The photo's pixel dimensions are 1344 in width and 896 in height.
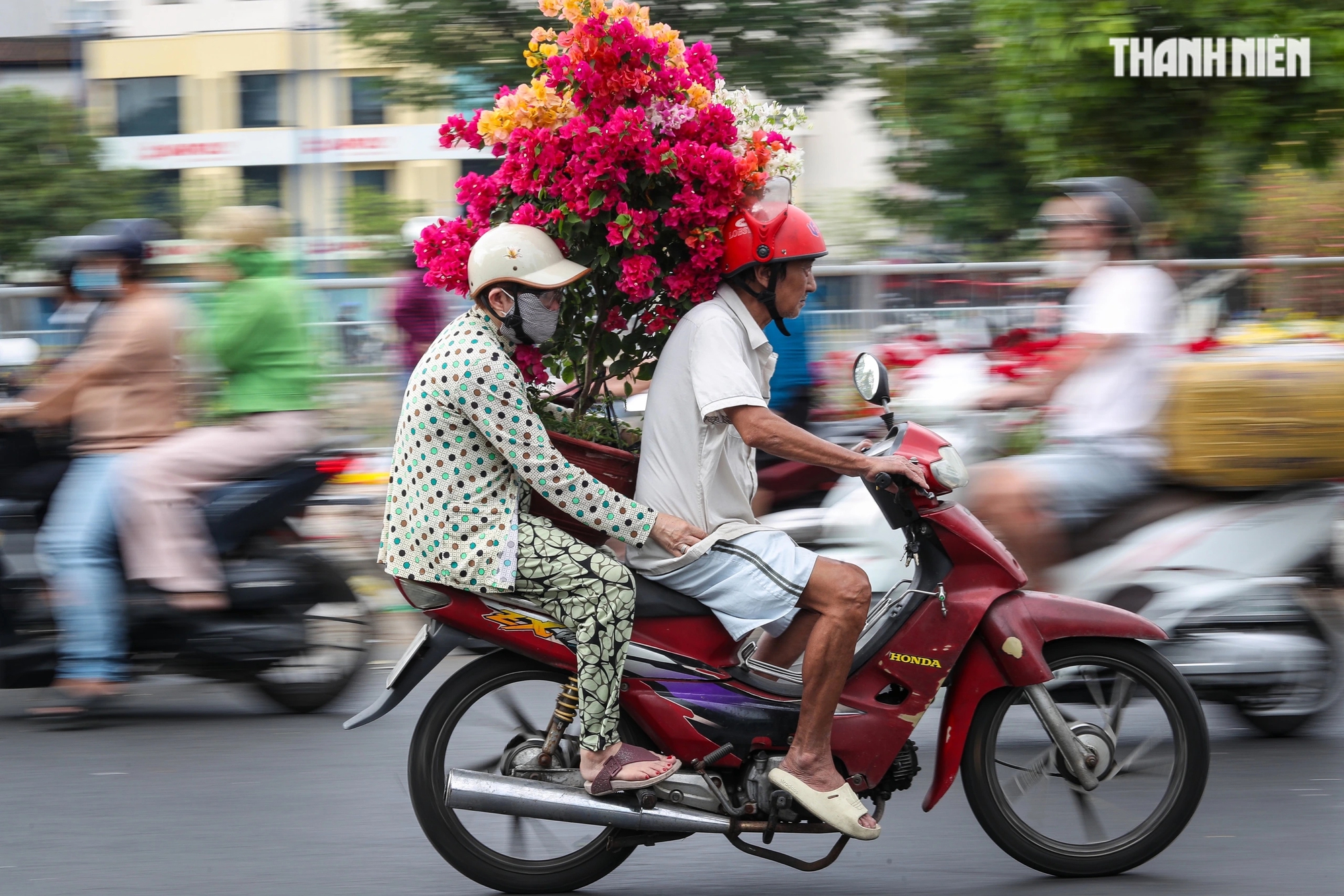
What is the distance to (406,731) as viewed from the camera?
5.73 meters

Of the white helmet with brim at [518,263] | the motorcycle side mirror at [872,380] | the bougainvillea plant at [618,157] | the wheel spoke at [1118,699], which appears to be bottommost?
the wheel spoke at [1118,699]

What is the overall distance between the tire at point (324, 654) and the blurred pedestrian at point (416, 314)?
5.89 feet

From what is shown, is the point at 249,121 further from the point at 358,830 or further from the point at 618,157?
the point at 618,157

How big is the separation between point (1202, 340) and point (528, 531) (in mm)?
3595

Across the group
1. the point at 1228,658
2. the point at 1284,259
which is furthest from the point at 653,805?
the point at 1284,259

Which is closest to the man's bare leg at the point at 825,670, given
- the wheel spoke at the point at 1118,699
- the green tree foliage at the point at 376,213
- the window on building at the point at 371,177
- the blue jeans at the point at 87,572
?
the wheel spoke at the point at 1118,699

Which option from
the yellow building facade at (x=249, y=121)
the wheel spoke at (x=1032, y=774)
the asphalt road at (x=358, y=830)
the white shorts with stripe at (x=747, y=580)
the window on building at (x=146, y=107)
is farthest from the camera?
the window on building at (x=146, y=107)

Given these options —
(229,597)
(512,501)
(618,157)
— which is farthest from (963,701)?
(229,597)

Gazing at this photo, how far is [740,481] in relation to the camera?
409 centimetres

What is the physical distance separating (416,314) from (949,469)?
428cm

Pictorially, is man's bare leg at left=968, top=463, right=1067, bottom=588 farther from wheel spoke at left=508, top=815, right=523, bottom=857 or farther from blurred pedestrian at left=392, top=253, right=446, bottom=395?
blurred pedestrian at left=392, top=253, right=446, bottom=395

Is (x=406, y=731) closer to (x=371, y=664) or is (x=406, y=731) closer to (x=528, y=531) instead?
(x=371, y=664)

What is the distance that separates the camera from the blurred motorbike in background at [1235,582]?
5.32m

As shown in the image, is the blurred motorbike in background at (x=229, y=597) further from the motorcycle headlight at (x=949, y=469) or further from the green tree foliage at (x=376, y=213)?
the green tree foliage at (x=376, y=213)
